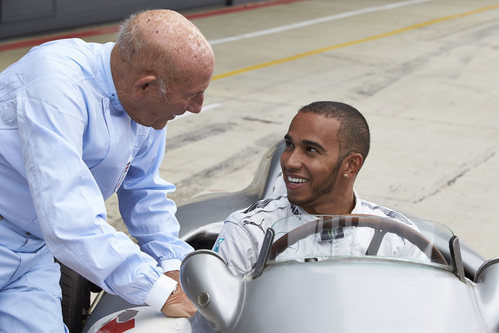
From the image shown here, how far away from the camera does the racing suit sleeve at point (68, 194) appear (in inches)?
99.2

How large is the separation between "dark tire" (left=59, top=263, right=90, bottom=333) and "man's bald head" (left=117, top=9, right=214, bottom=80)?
1048 millimetres

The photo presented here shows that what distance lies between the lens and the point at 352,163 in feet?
10.6

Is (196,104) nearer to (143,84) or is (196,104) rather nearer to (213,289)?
(143,84)

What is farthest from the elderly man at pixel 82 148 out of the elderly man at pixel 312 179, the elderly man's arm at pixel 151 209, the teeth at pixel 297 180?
the teeth at pixel 297 180

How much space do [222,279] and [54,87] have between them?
0.83m

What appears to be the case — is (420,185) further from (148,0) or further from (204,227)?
(148,0)

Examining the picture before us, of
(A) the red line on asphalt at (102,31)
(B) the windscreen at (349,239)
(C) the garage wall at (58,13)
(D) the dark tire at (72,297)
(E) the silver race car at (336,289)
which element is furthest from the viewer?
(C) the garage wall at (58,13)

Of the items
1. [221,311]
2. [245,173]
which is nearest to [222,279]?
[221,311]

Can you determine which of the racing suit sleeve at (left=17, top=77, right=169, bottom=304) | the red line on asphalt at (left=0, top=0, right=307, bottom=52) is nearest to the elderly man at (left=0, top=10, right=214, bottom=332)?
the racing suit sleeve at (left=17, top=77, right=169, bottom=304)

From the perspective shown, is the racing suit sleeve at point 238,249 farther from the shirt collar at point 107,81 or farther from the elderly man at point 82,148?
the shirt collar at point 107,81

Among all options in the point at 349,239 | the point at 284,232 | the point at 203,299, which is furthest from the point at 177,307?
the point at 349,239

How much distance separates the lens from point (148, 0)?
15805 mm

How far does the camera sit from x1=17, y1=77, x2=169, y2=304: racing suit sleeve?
252 cm

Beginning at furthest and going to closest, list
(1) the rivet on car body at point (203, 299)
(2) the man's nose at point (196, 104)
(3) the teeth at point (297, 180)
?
(3) the teeth at point (297, 180) → (2) the man's nose at point (196, 104) → (1) the rivet on car body at point (203, 299)
